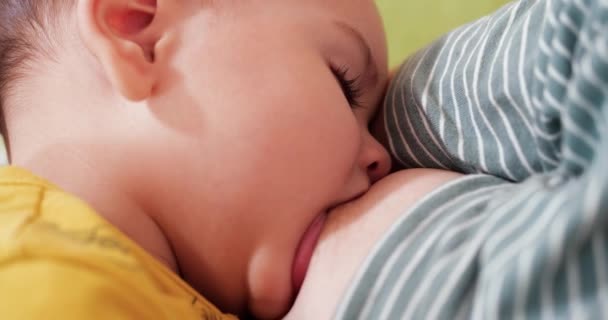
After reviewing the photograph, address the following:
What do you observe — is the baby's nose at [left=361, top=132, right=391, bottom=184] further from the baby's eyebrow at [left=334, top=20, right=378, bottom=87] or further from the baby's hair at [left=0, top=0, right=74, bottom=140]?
the baby's hair at [left=0, top=0, right=74, bottom=140]

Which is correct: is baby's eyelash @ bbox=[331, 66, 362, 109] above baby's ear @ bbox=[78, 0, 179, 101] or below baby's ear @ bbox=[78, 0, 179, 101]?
below

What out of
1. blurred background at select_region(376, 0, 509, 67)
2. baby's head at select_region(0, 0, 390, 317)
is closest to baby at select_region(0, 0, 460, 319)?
baby's head at select_region(0, 0, 390, 317)

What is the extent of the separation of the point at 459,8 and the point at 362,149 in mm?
567

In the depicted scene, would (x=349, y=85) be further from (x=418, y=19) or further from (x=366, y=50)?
(x=418, y=19)

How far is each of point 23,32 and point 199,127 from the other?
8.5 inches

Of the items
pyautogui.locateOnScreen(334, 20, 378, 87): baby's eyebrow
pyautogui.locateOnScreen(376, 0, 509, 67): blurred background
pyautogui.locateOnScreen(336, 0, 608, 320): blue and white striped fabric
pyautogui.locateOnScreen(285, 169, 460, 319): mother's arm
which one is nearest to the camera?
pyautogui.locateOnScreen(336, 0, 608, 320): blue and white striped fabric

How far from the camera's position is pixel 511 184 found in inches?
20.1

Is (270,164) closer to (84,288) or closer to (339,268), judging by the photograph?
(339,268)

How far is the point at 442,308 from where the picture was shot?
0.39 meters

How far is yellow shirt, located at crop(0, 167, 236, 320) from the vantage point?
36cm

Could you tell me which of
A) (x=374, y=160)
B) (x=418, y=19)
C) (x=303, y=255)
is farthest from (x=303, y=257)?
(x=418, y=19)

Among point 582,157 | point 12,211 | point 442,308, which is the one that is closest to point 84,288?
point 12,211

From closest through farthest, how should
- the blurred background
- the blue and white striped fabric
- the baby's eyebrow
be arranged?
the blue and white striped fabric, the baby's eyebrow, the blurred background

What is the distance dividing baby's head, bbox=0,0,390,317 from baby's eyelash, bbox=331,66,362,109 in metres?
0.03
